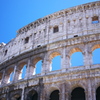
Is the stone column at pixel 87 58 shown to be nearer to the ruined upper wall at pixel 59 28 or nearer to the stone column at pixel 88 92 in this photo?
the stone column at pixel 88 92

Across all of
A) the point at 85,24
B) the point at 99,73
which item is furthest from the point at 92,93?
the point at 85,24

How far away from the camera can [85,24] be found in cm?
1834

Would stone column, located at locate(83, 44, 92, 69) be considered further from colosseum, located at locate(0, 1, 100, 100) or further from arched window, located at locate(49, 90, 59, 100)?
arched window, located at locate(49, 90, 59, 100)

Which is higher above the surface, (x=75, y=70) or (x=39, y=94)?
(x=75, y=70)

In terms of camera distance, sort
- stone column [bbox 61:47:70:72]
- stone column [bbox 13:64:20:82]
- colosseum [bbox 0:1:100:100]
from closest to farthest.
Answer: colosseum [bbox 0:1:100:100] < stone column [bbox 61:47:70:72] < stone column [bbox 13:64:20:82]

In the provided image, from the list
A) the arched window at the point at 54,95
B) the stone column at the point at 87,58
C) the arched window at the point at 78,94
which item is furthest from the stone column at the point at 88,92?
the arched window at the point at 54,95

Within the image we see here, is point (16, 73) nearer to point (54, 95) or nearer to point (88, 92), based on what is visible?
point (54, 95)

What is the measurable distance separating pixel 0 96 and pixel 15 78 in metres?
2.36

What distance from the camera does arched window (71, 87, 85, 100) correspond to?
1553cm

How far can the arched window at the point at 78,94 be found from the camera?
15531mm

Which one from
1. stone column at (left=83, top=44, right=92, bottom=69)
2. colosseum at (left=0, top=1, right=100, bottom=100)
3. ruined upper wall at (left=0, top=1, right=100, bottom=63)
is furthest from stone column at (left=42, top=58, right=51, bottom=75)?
stone column at (left=83, top=44, right=92, bottom=69)

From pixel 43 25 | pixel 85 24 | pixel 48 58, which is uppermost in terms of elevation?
pixel 43 25

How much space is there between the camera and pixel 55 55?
18.4 meters

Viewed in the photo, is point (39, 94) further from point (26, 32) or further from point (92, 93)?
point (26, 32)
